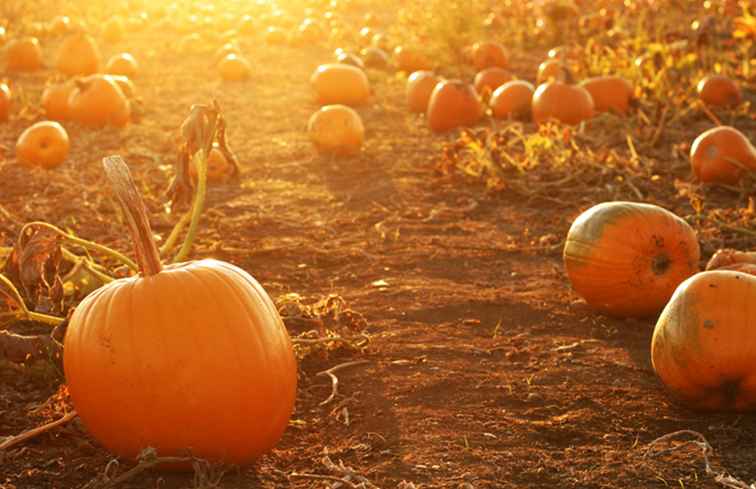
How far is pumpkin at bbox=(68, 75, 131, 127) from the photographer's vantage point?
8.92m

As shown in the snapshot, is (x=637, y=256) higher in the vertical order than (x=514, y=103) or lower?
higher

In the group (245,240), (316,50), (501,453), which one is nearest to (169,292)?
(501,453)

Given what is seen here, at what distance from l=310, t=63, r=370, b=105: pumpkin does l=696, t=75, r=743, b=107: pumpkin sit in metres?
3.21

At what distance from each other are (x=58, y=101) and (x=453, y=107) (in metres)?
3.40

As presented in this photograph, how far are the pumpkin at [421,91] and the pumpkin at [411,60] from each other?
2.41 metres

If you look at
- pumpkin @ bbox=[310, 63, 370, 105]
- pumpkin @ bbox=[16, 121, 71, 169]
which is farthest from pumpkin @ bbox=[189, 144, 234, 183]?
pumpkin @ bbox=[310, 63, 370, 105]

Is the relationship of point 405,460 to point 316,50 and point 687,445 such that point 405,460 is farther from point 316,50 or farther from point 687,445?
point 316,50

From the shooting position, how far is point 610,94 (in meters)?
8.76

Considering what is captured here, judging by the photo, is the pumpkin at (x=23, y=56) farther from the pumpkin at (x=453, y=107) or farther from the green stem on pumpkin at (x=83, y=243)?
the green stem on pumpkin at (x=83, y=243)

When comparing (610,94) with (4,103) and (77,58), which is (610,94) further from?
(77,58)

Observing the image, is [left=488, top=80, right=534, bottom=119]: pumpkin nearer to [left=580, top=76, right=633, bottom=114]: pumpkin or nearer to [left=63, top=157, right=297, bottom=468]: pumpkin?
[left=580, top=76, right=633, bottom=114]: pumpkin

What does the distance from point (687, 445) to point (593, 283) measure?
131cm

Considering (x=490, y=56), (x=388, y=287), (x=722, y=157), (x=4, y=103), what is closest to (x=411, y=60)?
(x=490, y=56)

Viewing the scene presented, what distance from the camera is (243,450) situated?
310cm
